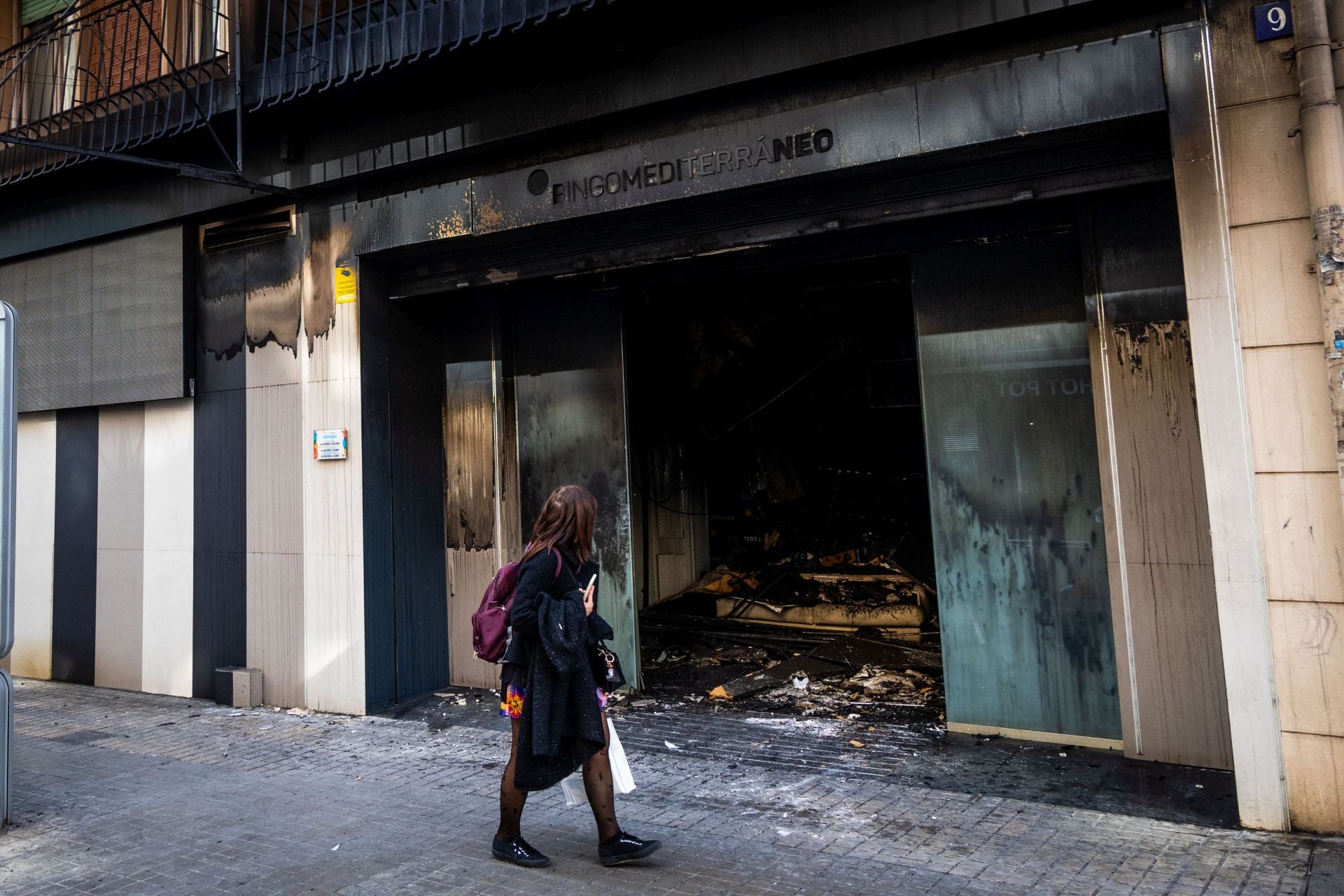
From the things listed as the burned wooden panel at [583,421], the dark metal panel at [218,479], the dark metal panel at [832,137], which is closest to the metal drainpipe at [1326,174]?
the dark metal panel at [832,137]

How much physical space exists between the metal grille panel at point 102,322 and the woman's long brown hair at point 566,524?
593 cm

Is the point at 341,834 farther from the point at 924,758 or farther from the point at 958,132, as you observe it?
the point at 958,132

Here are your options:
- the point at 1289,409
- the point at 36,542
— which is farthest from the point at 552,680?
the point at 36,542

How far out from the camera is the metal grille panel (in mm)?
8672

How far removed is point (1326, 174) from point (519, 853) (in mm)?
5060

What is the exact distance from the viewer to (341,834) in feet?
15.8

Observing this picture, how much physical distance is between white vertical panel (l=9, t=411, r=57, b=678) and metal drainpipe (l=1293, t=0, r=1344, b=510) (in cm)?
1120

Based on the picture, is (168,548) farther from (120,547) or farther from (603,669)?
(603,669)

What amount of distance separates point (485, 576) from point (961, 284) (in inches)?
191

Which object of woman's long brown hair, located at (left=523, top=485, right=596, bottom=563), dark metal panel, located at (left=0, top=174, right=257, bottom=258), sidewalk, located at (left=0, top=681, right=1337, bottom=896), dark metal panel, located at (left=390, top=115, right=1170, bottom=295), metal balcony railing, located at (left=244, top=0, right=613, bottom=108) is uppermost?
metal balcony railing, located at (left=244, top=0, right=613, bottom=108)

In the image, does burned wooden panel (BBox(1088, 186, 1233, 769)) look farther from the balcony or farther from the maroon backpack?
the balcony

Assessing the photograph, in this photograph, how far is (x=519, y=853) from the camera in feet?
14.0

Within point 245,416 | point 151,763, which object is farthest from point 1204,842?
point 245,416

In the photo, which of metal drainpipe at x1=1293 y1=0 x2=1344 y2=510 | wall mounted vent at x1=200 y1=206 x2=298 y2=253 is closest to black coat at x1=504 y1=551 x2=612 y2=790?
metal drainpipe at x1=1293 y1=0 x2=1344 y2=510
